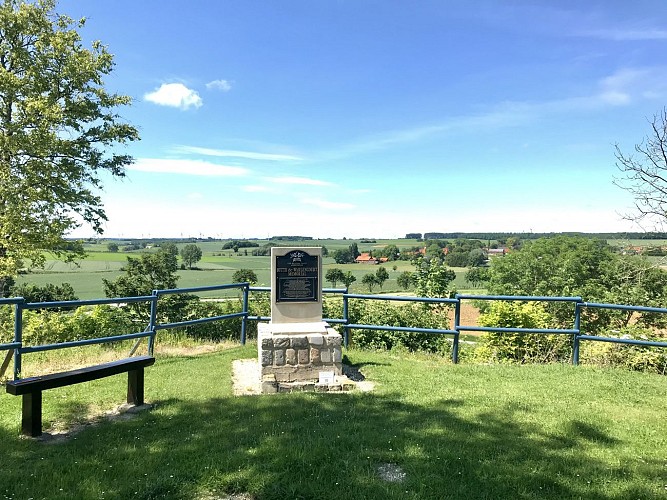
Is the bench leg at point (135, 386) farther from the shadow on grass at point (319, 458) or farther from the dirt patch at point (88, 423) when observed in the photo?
the shadow on grass at point (319, 458)

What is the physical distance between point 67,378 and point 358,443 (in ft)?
10.4

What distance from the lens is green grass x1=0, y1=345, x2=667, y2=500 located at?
3.24m

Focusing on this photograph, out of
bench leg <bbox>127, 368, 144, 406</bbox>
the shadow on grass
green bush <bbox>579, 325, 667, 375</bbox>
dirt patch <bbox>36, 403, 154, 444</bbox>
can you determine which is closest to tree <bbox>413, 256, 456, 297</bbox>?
green bush <bbox>579, 325, 667, 375</bbox>

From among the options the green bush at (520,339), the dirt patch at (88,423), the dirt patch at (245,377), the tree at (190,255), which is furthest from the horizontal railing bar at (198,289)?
the tree at (190,255)

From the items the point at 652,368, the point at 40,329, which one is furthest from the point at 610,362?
the point at 40,329

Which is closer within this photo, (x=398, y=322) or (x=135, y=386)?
(x=135, y=386)

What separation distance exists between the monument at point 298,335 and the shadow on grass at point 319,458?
4.78 feet

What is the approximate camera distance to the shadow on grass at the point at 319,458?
3.20 m

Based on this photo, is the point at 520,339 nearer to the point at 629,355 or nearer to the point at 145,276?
the point at 629,355

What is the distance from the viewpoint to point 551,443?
407 cm

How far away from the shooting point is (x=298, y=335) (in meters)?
Answer: 6.71

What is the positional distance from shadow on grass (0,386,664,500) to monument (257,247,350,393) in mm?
1457

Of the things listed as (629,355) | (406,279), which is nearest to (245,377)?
(629,355)

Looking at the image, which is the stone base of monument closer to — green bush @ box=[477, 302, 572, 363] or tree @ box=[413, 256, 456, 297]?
green bush @ box=[477, 302, 572, 363]
